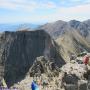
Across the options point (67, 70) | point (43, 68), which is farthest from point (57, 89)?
point (43, 68)

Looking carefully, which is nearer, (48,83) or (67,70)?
(67,70)

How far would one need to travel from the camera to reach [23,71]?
197 meters

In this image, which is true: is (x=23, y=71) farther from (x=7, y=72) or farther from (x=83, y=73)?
(x=83, y=73)

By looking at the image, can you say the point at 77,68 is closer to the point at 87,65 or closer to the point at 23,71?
the point at 87,65

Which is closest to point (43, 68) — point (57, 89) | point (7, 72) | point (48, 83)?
point (48, 83)

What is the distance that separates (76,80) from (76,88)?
951mm

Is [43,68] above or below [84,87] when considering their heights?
below

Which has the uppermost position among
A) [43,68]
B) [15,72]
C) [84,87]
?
[84,87]

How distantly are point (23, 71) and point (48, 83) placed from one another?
161m

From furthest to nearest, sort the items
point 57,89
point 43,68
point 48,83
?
point 43,68
point 48,83
point 57,89

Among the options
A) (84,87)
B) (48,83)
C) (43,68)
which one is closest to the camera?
(84,87)

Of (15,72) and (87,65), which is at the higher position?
(87,65)

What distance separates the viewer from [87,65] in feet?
97.2

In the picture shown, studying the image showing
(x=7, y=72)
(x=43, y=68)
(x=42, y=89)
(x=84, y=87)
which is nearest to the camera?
(x=84, y=87)
